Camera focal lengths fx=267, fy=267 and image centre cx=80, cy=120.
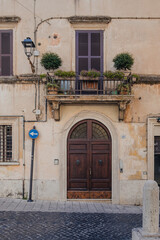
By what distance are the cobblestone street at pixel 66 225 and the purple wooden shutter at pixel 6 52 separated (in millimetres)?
5193

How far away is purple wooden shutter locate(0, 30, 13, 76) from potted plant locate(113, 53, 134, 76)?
13.0 ft

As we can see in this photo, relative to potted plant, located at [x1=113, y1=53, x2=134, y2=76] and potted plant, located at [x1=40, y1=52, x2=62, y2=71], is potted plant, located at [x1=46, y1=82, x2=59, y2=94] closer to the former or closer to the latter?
potted plant, located at [x1=40, y1=52, x2=62, y2=71]

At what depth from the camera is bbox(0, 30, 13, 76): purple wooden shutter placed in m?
10.2

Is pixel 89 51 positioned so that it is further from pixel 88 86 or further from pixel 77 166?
pixel 77 166

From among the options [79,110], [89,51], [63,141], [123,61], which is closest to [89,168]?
[63,141]

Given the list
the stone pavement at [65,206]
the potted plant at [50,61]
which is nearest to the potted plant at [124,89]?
the potted plant at [50,61]

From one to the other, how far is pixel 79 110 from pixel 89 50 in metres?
2.34

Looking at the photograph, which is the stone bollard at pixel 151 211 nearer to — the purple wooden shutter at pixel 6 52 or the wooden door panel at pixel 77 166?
the wooden door panel at pixel 77 166

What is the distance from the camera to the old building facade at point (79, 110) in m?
10.0

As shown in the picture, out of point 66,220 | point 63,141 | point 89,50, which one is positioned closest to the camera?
point 66,220

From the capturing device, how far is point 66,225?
25.2 ft

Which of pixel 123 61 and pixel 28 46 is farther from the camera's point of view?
pixel 123 61

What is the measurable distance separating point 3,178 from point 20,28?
18.8 feet

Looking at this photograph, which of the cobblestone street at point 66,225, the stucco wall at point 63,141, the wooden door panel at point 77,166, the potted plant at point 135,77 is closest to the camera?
the cobblestone street at point 66,225
